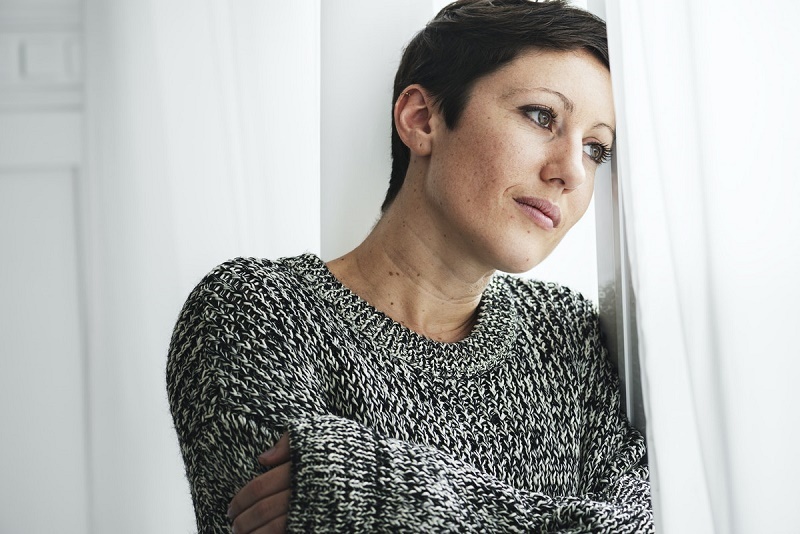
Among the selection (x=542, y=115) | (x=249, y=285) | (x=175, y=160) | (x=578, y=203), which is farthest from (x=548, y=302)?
(x=175, y=160)

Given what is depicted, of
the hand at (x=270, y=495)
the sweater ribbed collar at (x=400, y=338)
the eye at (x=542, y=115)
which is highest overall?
the eye at (x=542, y=115)

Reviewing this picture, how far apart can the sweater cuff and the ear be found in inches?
18.9

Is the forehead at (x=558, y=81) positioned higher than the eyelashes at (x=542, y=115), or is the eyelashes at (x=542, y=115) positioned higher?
the forehead at (x=558, y=81)

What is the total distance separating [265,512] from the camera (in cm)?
91

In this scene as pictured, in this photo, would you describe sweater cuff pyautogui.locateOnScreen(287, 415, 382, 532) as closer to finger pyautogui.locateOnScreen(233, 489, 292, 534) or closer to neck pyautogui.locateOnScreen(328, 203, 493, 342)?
finger pyautogui.locateOnScreen(233, 489, 292, 534)

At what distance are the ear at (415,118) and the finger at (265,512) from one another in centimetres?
54

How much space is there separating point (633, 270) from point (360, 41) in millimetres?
668

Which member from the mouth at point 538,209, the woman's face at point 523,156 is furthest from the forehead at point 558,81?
the mouth at point 538,209

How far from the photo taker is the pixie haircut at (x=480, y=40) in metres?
1.13
